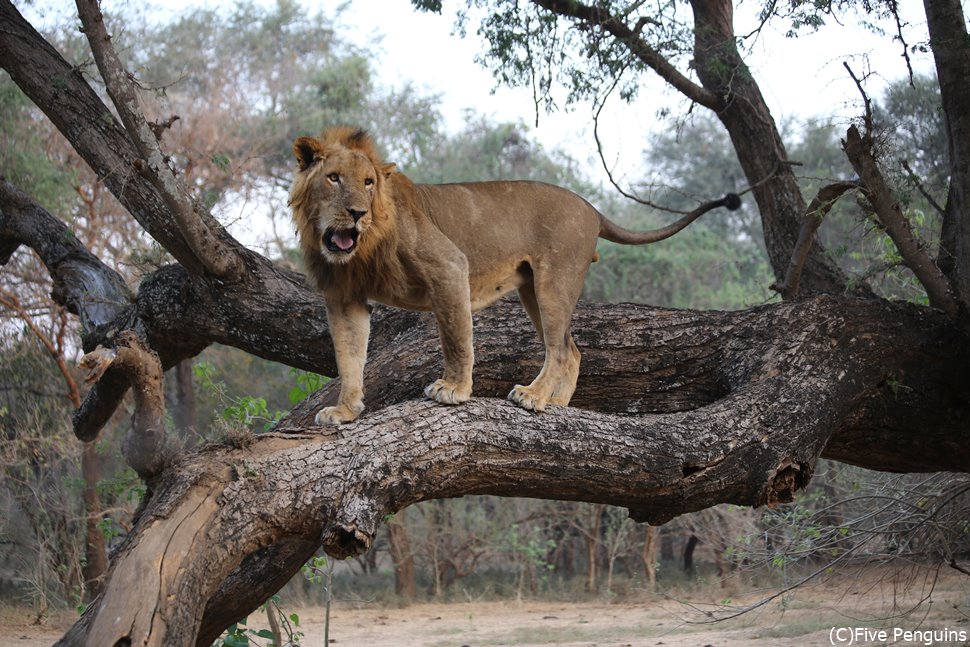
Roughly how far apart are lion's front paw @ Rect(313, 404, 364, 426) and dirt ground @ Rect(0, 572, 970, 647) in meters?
4.21

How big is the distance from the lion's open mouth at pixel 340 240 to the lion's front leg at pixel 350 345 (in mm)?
417

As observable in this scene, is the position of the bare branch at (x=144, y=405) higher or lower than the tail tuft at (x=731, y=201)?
lower

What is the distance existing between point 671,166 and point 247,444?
25283mm

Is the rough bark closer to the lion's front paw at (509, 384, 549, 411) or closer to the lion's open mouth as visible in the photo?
the lion's front paw at (509, 384, 549, 411)

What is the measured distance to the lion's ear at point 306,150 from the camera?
14.3 ft

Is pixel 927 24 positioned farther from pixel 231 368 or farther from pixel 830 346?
pixel 231 368

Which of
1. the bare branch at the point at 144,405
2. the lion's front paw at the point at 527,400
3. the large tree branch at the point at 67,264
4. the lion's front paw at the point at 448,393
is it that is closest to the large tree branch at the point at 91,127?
the large tree branch at the point at 67,264

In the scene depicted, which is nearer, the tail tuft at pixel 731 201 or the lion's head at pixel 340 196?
the lion's head at pixel 340 196

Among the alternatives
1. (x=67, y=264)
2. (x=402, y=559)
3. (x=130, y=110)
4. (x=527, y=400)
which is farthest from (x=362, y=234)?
(x=402, y=559)

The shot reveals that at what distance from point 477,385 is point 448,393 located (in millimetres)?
1104

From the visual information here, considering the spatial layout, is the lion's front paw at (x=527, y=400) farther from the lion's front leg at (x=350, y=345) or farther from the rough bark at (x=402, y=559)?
the rough bark at (x=402, y=559)

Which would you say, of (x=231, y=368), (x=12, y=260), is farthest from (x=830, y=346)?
(x=231, y=368)

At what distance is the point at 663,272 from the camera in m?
20.2

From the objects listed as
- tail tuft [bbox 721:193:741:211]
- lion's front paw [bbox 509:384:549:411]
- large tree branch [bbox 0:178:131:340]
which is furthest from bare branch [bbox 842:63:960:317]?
large tree branch [bbox 0:178:131:340]
